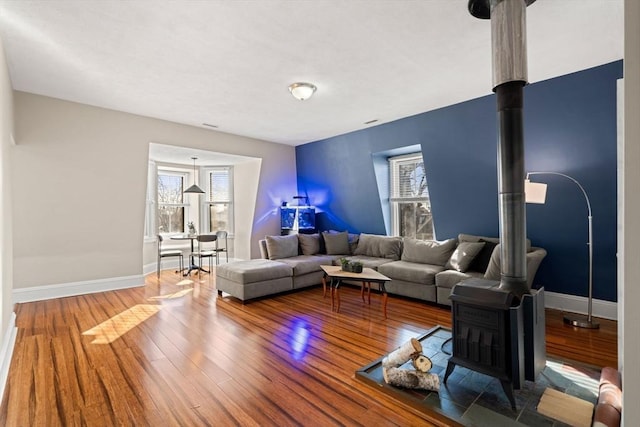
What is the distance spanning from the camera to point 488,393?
2.09 meters

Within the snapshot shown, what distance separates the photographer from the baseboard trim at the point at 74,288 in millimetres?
4266

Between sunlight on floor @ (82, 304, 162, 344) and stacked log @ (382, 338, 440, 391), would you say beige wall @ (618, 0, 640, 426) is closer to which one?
stacked log @ (382, 338, 440, 391)

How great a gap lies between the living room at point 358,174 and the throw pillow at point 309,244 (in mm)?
1046

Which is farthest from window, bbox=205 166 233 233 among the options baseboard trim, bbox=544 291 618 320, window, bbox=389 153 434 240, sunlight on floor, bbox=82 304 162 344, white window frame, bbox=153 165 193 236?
baseboard trim, bbox=544 291 618 320

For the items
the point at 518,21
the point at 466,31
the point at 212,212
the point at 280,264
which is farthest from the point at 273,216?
the point at 518,21

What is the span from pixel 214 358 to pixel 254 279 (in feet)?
5.53

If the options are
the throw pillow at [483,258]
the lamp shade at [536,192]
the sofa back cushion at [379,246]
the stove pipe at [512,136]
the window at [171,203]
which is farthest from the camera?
the window at [171,203]

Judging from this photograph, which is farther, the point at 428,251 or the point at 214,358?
the point at 428,251

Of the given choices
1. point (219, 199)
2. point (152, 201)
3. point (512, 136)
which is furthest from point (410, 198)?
point (152, 201)

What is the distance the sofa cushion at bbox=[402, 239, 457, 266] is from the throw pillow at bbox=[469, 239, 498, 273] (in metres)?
0.41

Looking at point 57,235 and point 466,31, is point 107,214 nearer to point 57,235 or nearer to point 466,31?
point 57,235

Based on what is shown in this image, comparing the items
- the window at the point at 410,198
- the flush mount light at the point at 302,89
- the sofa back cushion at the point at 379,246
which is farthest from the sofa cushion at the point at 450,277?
the flush mount light at the point at 302,89

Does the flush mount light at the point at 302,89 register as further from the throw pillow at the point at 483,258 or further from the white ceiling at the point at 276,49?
the throw pillow at the point at 483,258

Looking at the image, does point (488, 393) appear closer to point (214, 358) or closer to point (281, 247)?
point (214, 358)
